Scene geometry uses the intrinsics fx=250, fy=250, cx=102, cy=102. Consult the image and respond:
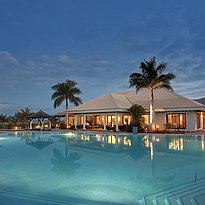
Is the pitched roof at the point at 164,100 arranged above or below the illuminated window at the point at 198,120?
above

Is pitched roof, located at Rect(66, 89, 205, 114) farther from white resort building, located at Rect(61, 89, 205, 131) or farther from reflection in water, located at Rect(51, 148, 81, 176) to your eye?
reflection in water, located at Rect(51, 148, 81, 176)

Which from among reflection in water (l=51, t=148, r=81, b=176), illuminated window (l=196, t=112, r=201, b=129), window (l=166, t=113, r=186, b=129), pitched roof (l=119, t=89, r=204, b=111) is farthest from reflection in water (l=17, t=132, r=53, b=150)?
illuminated window (l=196, t=112, r=201, b=129)

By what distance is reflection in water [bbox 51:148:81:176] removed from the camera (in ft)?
30.5

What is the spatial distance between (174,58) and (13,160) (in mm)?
26436

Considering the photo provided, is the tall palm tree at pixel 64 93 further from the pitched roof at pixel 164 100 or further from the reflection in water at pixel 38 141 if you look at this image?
the reflection in water at pixel 38 141

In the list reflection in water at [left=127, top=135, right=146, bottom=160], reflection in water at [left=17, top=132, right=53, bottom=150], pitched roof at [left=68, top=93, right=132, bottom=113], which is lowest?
reflection in water at [left=127, top=135, right=146, bottom=160]

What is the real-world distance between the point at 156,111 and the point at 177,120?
261 cm

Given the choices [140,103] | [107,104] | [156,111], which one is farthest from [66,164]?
[140,103]

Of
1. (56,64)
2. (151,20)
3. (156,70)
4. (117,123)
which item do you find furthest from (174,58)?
(56,64)

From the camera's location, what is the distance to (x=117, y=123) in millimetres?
29281

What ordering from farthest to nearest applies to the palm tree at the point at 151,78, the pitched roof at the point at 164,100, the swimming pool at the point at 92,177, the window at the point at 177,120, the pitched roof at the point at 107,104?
the pitched roof at the point at 107,104 < the window at the point at 177,120 < the pitched roof at the point at 164,100 < the palm tree at the point at 151,78 < the swimming pool at the point at 92,177

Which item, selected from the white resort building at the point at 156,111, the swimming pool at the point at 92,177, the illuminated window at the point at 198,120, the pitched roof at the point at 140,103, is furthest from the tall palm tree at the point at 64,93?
the swimming pool at the point at 92,177

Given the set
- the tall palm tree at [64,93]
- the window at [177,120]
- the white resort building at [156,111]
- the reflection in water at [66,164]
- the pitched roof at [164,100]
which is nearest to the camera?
the reflection in water at [66,164]

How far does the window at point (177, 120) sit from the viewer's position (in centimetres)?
2865
